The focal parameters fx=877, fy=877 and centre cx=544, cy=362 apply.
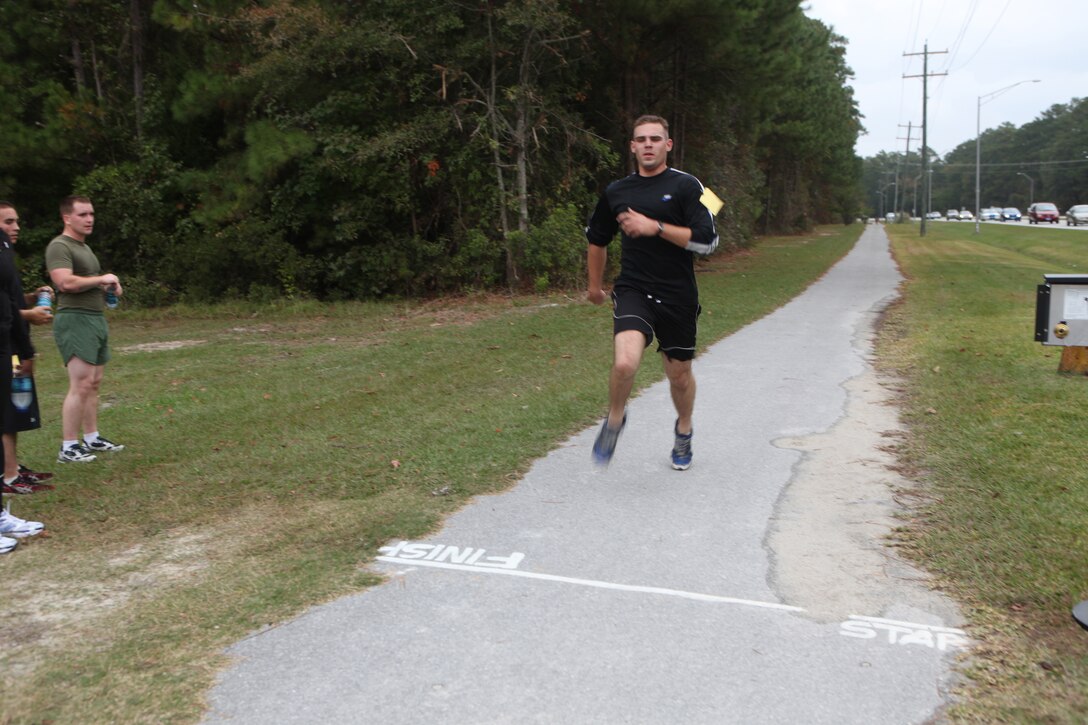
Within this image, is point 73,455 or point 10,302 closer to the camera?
point 10,302

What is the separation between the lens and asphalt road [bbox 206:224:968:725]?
2.98 meters

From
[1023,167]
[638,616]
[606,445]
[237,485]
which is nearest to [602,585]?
[638,616]

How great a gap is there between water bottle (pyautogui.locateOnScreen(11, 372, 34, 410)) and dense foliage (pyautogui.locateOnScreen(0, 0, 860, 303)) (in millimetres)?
12470

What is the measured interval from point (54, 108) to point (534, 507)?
787 inches

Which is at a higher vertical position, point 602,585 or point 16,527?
point 16,527

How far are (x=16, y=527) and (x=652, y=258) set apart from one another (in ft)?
12.3

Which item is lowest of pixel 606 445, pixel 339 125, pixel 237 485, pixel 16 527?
pixel 237 485

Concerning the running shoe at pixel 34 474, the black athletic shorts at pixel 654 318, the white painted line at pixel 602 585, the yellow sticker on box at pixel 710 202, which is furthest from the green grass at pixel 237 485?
the yellow sticker on box at pixel 710 202

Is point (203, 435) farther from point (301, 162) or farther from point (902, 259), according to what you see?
point (902, 259)

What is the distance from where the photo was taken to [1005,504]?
4.80 meters

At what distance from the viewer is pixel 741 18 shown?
1947 centimetres

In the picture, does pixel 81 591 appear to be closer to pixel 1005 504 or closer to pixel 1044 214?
pixel 1005 504

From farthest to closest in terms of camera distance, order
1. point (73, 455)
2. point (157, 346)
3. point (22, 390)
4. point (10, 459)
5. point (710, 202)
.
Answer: point (157, 346) < point (73, 455) < point (22, 390) < point (10, 459) < point (710, 202)

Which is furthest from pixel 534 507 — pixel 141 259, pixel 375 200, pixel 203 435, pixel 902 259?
pixel 902 259
